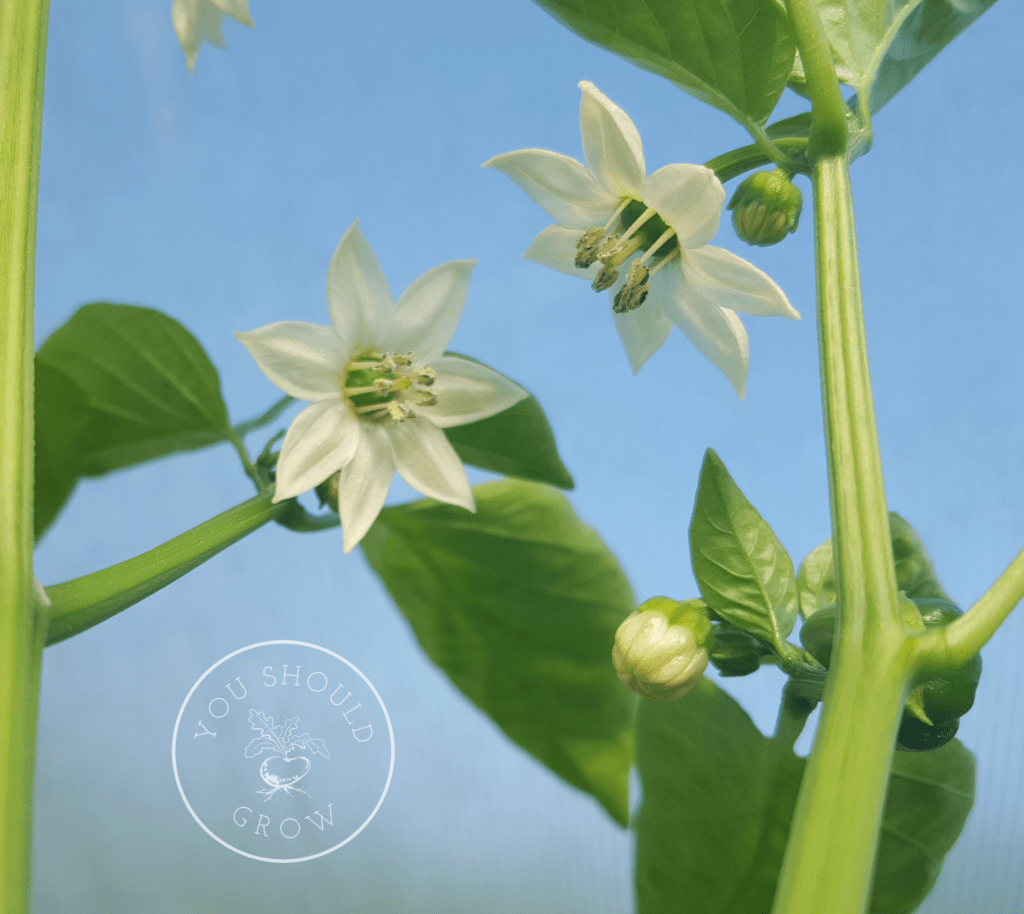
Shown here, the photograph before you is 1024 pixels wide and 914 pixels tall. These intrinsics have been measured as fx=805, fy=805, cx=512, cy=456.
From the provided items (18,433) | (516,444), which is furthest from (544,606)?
(18,433)

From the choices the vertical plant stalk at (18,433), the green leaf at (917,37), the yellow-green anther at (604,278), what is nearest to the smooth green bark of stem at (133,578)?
the vertical plant stalk at (18,433)

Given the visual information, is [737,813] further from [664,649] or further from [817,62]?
[817,62]

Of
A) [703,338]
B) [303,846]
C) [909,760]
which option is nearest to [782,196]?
[703,338]

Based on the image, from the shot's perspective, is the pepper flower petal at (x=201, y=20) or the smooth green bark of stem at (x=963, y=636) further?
the pepper flower petal at (x=201, y=20)

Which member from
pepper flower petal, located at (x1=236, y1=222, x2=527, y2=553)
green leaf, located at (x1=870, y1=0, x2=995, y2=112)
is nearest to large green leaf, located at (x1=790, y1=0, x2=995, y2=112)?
green leaf, located at (x1=870, y1=0, x2=995, y2=112)

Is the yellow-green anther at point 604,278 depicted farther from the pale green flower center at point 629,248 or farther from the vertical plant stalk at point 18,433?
the vertical plant stalk at point 18,433

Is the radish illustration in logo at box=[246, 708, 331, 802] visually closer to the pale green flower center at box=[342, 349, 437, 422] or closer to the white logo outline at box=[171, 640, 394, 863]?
the white logo outline at box=[171, 640, 394, 863]

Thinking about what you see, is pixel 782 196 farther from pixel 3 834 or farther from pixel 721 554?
pixel 3 834
